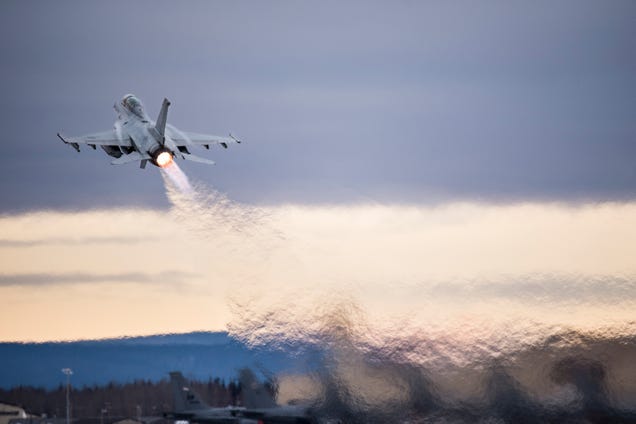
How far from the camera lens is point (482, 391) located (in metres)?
68.1

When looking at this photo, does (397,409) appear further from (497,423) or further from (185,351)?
(185,351)

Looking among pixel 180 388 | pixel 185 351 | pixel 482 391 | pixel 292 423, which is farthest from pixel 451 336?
pixel 180 388

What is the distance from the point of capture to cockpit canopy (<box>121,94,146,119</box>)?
81.8 metres

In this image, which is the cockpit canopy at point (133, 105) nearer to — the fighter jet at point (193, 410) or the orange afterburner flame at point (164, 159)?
the orange afterburner flame at point (164, 159)

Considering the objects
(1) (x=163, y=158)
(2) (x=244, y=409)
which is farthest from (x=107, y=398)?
(1) (x=163, y=158)

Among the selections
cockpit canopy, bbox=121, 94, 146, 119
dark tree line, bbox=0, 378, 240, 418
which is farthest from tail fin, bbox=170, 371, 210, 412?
cockpit canopy, bbox=121, 94, 146, 119

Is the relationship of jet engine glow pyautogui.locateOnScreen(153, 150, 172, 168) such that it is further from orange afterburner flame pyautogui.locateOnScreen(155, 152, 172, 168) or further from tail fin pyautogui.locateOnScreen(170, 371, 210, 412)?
tail fin pyautogui.locateOnScreen(170, 371, 210, 412)

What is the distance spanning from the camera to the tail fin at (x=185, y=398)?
88.0 m

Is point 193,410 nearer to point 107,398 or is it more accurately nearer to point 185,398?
point 185,398

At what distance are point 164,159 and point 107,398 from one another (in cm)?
1924

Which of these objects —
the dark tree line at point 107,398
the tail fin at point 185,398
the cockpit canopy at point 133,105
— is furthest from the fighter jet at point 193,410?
the cockpit canopy at point 133,105

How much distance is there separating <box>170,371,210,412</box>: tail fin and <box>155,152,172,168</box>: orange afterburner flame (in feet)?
47.5

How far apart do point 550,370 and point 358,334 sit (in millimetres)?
7746

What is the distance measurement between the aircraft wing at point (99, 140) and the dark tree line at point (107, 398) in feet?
41.1
